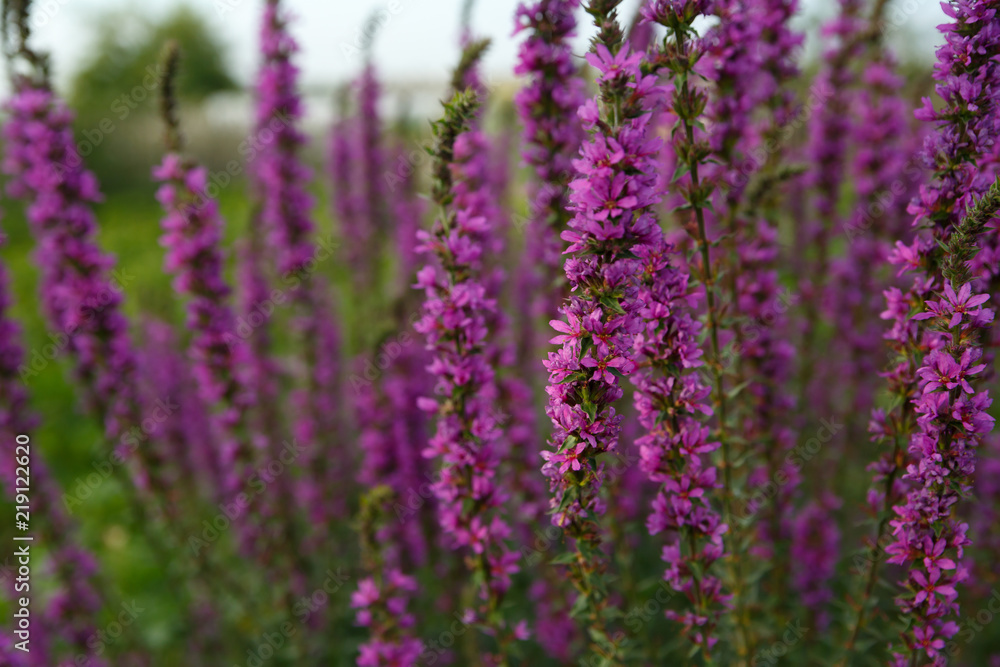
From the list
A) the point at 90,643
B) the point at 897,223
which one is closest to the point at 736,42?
the point at 897,223

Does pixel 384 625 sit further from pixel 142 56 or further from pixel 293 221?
pixel 142 56

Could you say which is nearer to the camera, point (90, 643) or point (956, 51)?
point (956, 51)

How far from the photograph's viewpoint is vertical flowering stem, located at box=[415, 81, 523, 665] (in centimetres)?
282

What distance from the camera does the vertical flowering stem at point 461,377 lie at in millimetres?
2818

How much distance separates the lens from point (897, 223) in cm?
484

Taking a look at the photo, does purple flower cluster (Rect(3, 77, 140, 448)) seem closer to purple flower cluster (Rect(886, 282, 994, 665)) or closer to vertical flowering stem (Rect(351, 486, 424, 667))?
vertical flowering stem (Rect(351, 486, 424, 667))

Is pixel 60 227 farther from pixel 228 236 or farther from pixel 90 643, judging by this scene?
pixel 228 236

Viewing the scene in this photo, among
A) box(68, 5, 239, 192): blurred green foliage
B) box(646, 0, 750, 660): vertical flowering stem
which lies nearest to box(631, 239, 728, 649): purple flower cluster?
box(646, 0, 750, 660): vertical flowering stem

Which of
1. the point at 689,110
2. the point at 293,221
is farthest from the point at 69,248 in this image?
the point at 689,110

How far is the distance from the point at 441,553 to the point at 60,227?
359 cm

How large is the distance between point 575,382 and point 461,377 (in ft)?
2.57

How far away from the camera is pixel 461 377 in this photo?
9.34 ft

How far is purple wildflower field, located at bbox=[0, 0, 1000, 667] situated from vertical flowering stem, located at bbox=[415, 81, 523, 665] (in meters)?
0.02

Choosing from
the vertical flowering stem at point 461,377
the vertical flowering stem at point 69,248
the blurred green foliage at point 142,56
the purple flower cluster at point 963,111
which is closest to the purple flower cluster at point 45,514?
the vertical flowering stem at point 69,248
